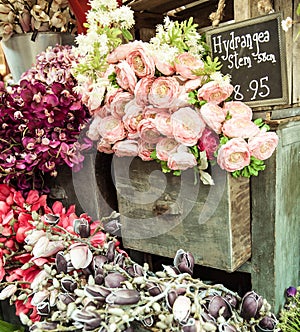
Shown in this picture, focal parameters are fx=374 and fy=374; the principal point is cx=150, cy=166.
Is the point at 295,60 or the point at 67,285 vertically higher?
the point at 295,60

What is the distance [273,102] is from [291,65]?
105 millimetres

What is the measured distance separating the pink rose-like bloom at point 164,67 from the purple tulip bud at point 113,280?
0.46 m

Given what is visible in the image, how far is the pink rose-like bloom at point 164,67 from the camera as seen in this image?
0.85m

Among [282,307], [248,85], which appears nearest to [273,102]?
[248,85]

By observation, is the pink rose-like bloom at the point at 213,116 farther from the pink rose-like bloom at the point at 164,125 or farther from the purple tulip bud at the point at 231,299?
the purple tulip bud at the point at 231,299

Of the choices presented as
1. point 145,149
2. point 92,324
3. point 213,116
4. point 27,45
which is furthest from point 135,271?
point 27,45

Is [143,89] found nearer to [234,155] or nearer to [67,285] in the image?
[234,155]

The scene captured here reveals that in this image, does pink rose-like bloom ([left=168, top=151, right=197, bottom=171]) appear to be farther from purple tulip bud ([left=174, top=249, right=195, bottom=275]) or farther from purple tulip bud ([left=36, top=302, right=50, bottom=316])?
purple tulip bud ([left=36, top=302, right=50, bottom=316])

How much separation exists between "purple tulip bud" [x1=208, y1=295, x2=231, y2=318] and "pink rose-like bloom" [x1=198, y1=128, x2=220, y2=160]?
313mm

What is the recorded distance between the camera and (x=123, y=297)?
71 centimetres

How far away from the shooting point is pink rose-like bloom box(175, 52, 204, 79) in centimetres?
84

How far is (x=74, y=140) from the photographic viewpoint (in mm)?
1061

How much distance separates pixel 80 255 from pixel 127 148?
27 cm

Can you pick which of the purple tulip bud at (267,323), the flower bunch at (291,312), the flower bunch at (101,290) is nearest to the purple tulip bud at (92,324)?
the flower bunch at (101,290)
